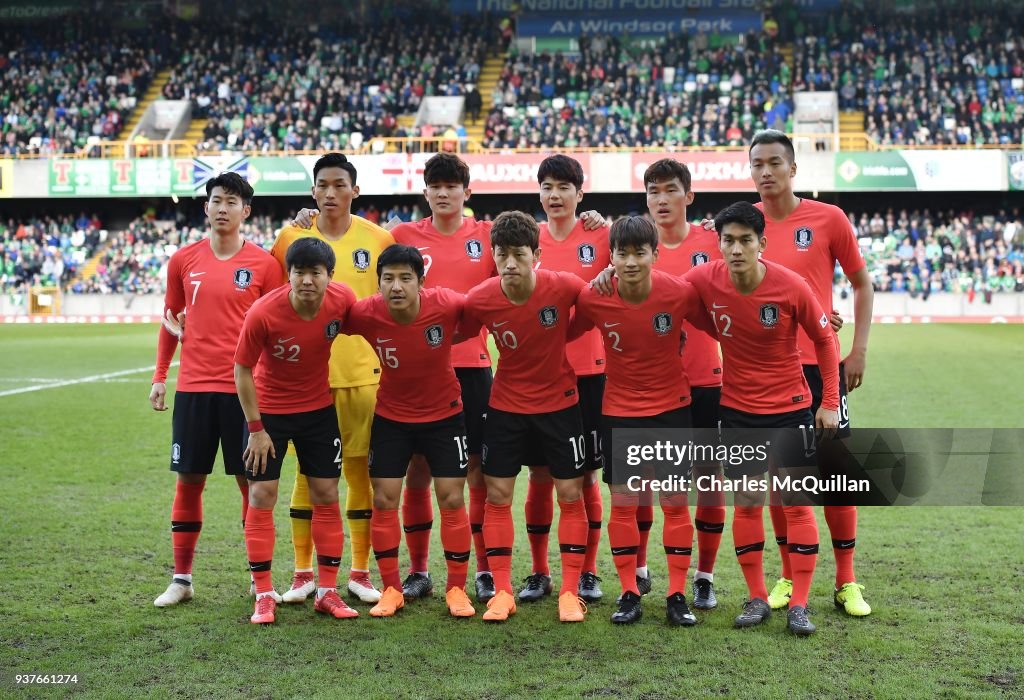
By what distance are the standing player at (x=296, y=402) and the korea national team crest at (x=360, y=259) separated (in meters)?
0.45

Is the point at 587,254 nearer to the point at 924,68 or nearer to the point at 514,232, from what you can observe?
the point at 514,232

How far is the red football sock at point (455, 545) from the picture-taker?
16.6ft

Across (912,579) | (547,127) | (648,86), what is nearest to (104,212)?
(547,127)

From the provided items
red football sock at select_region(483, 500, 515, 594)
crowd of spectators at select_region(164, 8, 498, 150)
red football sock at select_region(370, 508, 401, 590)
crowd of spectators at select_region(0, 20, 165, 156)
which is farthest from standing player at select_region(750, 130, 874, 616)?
crowd of spectators at select_region(0, 20, 165, 156)

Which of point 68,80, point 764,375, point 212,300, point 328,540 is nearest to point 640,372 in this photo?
point 764,375

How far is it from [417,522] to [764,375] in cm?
197

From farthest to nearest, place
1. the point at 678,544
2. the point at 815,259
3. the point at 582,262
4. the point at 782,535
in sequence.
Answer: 1. the point at 582,262
2. the point at 782,535
3. the point at 815,259
4. the point at 678,544

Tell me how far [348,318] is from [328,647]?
1.55m

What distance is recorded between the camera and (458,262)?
5.54 meters

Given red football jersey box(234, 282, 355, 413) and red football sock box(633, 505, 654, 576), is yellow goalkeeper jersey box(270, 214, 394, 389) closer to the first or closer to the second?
red football jersey box(234, 282, 355, 413)

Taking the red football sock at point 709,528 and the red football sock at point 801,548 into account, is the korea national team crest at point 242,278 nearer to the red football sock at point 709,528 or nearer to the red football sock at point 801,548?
the red football sock at point 709,528

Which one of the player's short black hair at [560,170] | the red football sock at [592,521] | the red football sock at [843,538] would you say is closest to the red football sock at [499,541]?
the red football sock at [592,521]

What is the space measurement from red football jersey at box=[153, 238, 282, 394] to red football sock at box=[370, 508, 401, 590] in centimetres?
101

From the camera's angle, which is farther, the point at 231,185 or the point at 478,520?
the point at 478,520
